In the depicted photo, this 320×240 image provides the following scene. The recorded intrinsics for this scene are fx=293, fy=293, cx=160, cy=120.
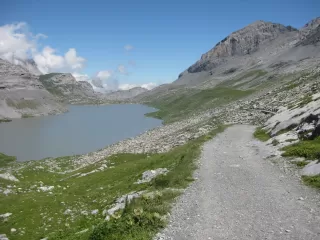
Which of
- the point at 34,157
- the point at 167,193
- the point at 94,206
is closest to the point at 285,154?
the point at 167,193

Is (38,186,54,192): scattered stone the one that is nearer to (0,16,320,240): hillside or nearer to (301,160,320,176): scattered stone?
(0,16,320,240): hillside

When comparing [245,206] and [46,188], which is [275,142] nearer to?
[245,206]

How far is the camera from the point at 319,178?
17.7m

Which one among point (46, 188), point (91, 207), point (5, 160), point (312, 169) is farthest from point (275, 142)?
point (5, 160)

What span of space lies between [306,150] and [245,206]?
35.1ft

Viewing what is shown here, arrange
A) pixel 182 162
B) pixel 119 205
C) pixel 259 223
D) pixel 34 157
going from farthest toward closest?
pixel 34 157 → pixel 182 162 → pixel 119 205 → pixel 259 223

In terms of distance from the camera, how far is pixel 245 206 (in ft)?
50.6

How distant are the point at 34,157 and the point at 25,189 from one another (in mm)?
41683

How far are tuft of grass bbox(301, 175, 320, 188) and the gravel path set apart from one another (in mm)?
505

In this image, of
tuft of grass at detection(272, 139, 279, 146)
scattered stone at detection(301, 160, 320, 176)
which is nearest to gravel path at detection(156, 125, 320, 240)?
scattered stone at detection(301, 160, 320, 176)

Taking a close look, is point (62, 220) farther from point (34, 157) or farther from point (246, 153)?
point (34, 157)

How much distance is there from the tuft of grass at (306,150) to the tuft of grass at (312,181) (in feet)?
11.9

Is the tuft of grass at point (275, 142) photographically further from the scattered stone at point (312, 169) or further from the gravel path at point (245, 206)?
the scattered stone at point (312, 169)

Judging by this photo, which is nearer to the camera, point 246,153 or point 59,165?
point 246,153
